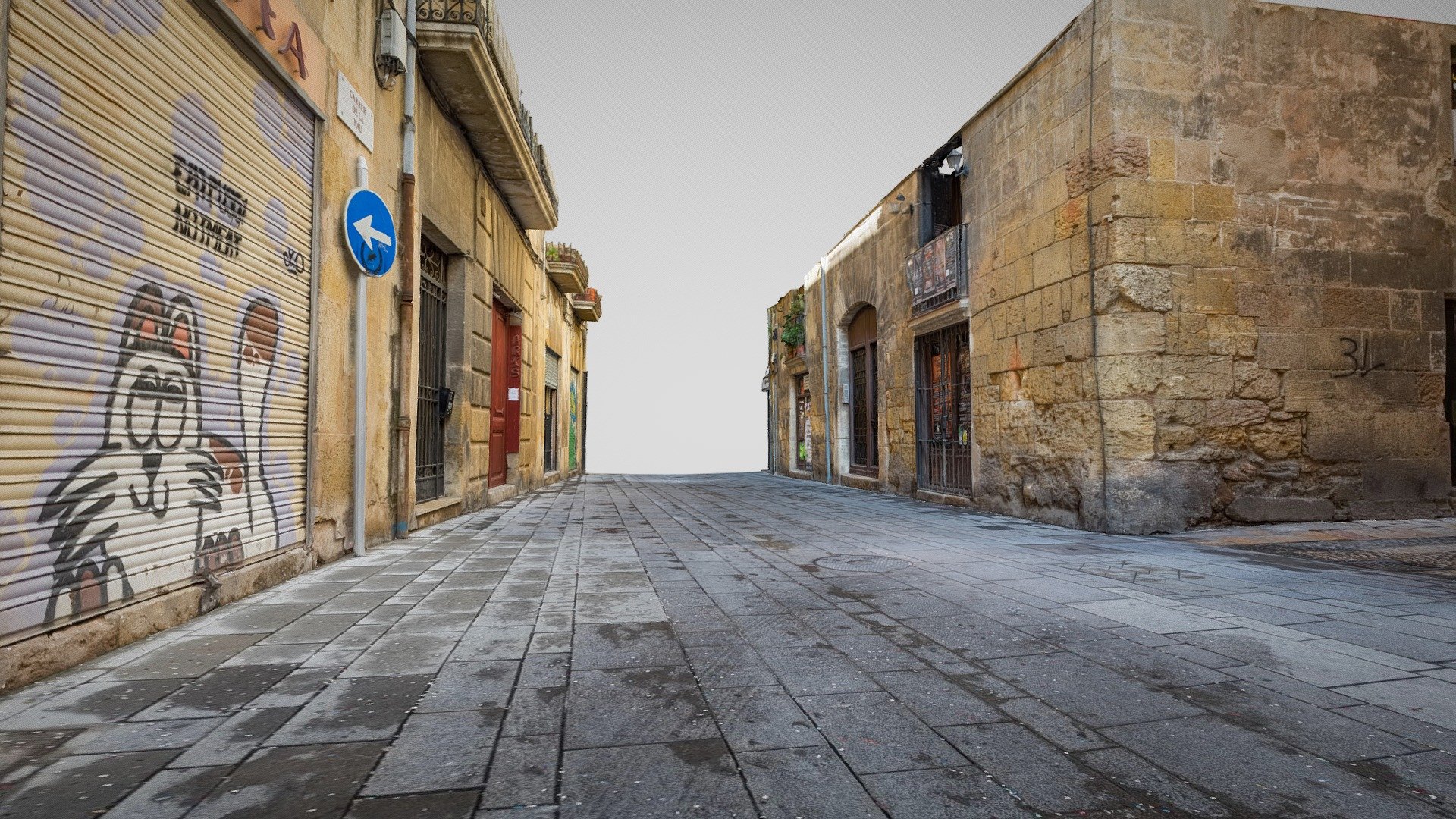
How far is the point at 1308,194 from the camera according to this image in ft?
23.9

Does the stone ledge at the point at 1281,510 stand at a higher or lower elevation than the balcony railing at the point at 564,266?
lower

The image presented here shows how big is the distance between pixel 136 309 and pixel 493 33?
6158 millimetres

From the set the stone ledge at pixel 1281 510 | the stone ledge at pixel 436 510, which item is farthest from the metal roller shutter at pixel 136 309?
the stone ledge at pixel 1281 510

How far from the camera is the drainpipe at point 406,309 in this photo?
6543mm

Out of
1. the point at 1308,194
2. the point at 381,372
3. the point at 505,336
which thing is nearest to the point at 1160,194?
the point at 1308,194

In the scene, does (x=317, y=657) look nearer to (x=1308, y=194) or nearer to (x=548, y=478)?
(x=1308, y=194)

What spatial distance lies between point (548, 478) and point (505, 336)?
4.60 metres

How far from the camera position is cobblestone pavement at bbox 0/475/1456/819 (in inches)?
66.7

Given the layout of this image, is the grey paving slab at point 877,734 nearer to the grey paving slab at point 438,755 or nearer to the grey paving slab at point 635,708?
the grey paving slab at point 635,708

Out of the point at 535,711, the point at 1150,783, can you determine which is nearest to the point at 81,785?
the point at 535,711

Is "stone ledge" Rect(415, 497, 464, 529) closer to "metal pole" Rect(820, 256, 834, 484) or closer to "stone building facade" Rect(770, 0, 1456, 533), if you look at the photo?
"stone building facade" Rect(770, 0, 1456, 533)

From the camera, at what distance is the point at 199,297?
12.0ft

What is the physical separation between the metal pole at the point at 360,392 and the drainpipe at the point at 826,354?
1113 centimetres

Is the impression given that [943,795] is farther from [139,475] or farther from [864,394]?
[864,394]
